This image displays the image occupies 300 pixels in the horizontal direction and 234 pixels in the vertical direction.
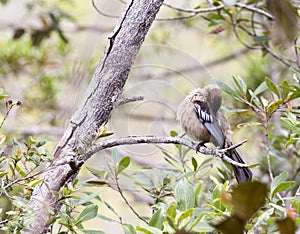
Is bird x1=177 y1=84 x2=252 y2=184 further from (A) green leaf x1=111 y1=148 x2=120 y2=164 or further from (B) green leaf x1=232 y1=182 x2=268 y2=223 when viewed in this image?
(B) green leaf x1=232 y1=182 x2=268 y2=223

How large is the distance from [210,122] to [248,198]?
A: 3.89 ft

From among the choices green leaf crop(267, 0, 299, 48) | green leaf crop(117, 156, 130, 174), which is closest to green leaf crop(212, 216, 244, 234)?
green leaf crop(267, 0, 299, 48)

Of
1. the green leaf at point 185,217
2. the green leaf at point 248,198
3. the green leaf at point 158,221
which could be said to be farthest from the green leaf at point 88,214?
the green leaf at point 248,198

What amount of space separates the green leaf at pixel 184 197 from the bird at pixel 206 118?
603 mm

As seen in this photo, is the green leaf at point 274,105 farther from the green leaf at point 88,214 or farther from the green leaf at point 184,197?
the green leaf at point 88,214

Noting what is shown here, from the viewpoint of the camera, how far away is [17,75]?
2621 millimetres

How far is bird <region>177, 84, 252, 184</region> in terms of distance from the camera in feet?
4.94

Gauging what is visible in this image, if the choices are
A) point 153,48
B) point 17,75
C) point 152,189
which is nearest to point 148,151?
point 152,189

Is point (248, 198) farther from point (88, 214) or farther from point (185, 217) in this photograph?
Answer: point (88, 214)

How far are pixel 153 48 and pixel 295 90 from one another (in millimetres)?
1512

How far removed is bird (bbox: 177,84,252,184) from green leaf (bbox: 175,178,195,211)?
0.60m

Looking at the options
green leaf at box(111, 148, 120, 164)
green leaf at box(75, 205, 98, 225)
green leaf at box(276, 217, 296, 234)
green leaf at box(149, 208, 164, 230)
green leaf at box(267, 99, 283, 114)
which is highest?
green leaf at box(267, 99, 283, 114)

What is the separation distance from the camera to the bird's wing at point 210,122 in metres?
1.51

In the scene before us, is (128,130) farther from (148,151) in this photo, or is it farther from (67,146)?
(67,146)
